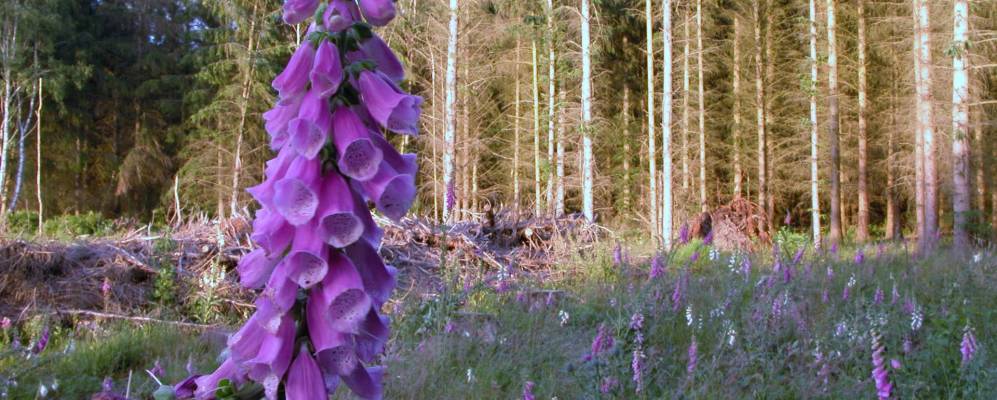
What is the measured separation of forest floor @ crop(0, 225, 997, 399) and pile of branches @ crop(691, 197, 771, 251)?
2750 mm

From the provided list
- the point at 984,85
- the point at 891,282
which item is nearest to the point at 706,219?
the point at 891,282

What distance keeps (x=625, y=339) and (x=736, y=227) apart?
619 centimetres

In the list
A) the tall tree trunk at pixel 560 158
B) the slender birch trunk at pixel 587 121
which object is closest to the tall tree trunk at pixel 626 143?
the tall tree trunk at pixel 560 158

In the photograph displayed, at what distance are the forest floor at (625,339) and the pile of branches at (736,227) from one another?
2.75 meters

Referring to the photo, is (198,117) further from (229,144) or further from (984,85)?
(984,85)

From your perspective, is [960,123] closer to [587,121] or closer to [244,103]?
[587,121]

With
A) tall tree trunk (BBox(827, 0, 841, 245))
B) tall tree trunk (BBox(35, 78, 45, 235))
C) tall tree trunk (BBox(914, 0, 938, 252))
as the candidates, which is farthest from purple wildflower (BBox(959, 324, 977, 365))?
tall tree trunk (BBox(35, 78, 45, 235))

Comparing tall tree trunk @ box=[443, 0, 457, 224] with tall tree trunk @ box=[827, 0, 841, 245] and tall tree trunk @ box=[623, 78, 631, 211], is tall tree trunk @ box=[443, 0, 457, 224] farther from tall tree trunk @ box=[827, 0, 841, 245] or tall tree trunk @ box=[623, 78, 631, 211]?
tall tree trunk @ box=[623, 78, 631, 211]

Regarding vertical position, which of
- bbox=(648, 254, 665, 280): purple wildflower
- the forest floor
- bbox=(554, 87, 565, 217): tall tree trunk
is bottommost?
the forest floor

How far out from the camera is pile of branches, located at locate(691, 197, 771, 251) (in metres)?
9.34

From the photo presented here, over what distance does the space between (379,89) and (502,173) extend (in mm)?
32250

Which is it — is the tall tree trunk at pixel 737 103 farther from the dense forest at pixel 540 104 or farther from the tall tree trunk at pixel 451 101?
the tall tree trunk at pixel 451 101

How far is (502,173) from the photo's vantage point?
33.3m

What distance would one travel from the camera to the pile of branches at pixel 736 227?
9.34 m
